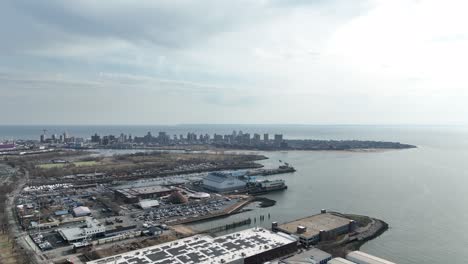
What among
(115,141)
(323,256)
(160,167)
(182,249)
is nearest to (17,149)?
(115,141)

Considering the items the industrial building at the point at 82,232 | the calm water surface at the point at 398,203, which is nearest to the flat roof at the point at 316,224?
Answer: the calm water surface at the point at 398,203

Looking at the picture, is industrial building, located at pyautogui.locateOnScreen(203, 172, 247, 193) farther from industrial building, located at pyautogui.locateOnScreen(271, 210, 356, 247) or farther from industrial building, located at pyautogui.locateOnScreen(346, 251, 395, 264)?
industrial building, located at pyautogui.locateOnScreen(346, 251, 395, 264)

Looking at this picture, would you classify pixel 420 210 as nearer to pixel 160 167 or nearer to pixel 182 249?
pixel 182 249

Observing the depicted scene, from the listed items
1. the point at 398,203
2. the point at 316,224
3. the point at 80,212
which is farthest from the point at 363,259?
the point at 80,212

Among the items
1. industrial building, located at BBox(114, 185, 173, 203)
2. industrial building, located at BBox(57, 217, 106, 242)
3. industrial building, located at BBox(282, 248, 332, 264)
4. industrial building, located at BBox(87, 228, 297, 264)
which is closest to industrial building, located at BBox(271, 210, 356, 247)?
industrial building, located at BBox(87, 228, 297, 264)

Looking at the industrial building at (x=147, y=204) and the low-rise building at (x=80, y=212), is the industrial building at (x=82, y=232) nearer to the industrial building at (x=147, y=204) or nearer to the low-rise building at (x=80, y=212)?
the low-rise building at (x=80, y=212)

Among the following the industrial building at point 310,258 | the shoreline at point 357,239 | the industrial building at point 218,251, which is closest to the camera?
the industrial building at point 310,258
